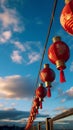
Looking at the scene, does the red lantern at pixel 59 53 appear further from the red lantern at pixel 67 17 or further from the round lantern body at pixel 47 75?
the round lantern body at pixel 47 75

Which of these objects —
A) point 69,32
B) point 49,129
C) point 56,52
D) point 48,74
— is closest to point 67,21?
point 69,32

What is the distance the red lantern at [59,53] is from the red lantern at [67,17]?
34.9 inches

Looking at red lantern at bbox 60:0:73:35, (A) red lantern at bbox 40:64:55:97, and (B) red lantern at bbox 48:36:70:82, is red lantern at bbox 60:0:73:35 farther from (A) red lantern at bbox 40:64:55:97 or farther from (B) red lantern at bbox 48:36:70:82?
(A) red lantern at bbox 40:64:55:97

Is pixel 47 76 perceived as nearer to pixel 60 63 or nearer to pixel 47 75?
pixel 47 75

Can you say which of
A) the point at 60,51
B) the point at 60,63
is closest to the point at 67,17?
the point at 60,51

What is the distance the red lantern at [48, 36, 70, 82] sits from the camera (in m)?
4.15

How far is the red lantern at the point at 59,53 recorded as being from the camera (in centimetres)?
415

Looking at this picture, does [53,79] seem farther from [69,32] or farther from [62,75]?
[69,32]

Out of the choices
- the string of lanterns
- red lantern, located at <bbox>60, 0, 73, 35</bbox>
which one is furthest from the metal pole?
red lantern, located at <bbox>60, 0, 73, 35</bbox>

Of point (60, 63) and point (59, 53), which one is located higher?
point (59, 53)

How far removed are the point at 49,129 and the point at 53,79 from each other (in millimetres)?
1662

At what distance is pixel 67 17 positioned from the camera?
3.14 metres

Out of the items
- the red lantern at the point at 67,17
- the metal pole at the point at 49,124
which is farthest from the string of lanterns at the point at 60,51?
the metal pole at the point at 49,124

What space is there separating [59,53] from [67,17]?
1085 mm
